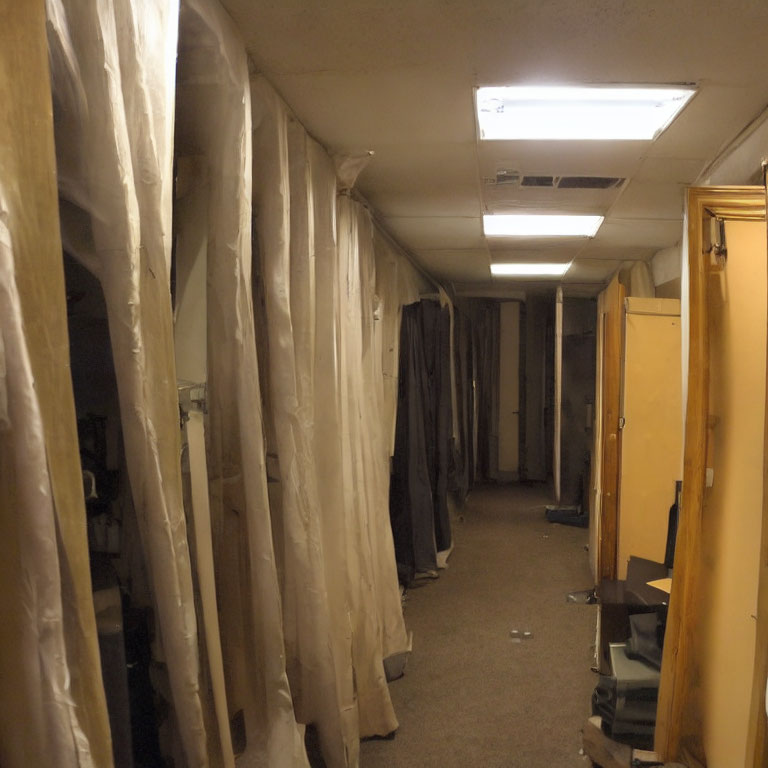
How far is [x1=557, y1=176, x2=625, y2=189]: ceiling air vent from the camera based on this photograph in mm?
2566

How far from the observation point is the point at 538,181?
2.63 metres

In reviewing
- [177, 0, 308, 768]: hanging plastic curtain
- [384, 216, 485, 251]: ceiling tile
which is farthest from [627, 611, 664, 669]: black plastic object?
[384, 216, 485, 251]: ceiling tile

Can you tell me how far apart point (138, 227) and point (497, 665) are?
101 inches

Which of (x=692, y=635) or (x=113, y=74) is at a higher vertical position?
(x=113, y=74)

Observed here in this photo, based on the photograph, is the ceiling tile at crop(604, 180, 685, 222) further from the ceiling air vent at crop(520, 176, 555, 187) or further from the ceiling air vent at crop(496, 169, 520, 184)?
the ceiling air vent at crop(496, 169, 520, 184)

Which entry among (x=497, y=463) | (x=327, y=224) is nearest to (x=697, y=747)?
(x=327, y=224)

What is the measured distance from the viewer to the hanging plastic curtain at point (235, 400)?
1425 mm

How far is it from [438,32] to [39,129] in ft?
3.21

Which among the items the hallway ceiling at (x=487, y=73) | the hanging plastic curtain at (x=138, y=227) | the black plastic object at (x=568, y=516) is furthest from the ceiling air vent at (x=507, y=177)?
the black plastic object at (x=568, y=516)

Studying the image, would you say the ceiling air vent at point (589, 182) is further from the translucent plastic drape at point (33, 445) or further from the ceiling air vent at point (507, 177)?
the translucent plastic drape at point (33, 445)

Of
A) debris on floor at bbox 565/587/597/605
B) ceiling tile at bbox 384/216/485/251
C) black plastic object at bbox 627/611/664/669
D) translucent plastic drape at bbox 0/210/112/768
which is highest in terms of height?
A: ceiling tile at bbox 384/216/485/251

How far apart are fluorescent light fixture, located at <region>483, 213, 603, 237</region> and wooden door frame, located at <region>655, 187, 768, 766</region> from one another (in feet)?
4.26

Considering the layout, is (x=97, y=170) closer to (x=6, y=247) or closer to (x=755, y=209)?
(x=6, y=247)

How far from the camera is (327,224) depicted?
6.96 ft
